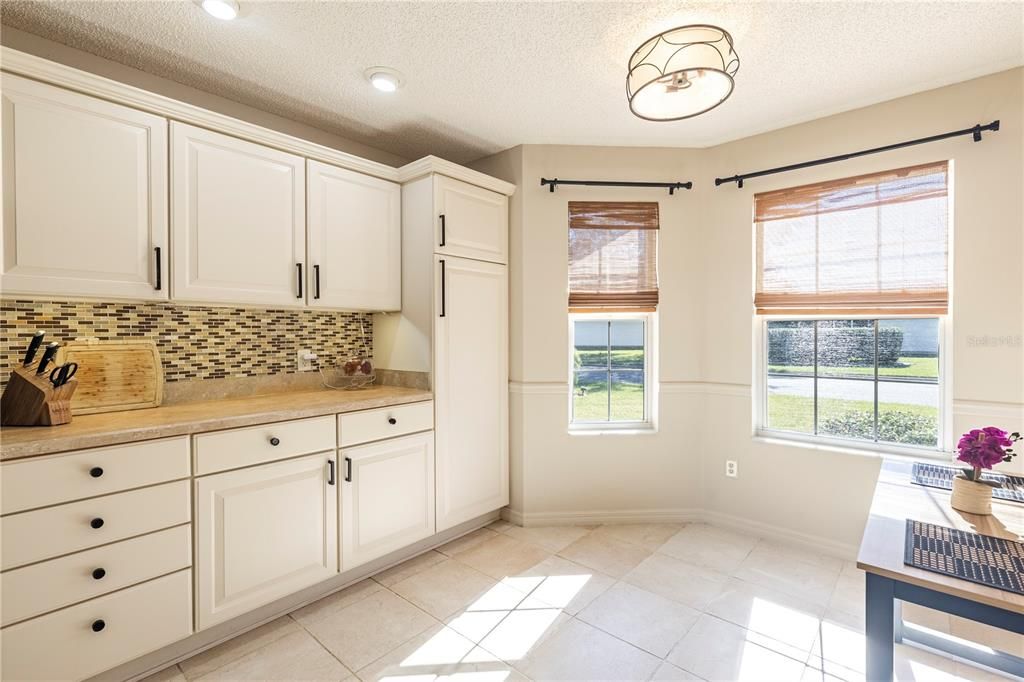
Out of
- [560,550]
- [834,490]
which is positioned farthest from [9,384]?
[834,490]

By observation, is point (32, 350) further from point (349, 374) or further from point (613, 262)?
point (613, 262)

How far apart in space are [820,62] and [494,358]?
2325mm

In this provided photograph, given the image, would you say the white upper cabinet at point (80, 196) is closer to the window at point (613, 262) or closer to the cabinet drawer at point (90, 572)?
the cabinet drawer at point (90, 572)

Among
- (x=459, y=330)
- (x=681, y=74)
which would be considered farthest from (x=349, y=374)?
(x=681, y=74)

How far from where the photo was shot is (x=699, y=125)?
2.81 meters

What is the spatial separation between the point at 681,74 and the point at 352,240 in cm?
187

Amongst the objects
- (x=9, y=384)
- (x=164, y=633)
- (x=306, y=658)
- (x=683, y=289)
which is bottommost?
(x=306, y=658)

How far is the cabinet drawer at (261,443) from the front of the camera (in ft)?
6.00

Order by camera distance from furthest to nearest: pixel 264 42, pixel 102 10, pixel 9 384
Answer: pixel 264 42
pixel 102 10
pixel 9 384

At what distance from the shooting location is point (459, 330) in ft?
9.36

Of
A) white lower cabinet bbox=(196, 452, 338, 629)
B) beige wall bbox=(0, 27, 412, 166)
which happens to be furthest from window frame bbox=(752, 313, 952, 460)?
beige wall bbox=(0, 27, 412, 166)

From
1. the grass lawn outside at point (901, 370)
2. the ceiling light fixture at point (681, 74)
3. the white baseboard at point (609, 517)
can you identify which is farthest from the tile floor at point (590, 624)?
the ceiling light fixture at point (681, 74)

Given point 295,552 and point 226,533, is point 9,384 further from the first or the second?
point 295,552

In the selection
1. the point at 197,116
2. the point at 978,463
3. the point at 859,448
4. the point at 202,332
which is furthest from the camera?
the point at 859,448
